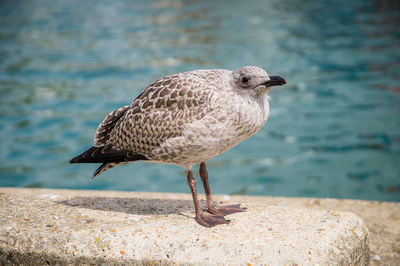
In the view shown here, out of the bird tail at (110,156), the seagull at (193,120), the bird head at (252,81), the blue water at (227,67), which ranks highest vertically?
the bird head at (252,81)

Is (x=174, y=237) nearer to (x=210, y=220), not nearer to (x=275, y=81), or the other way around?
(x=210, y=220)

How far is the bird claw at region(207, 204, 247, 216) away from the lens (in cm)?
520

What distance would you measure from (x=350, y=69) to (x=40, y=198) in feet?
44.7

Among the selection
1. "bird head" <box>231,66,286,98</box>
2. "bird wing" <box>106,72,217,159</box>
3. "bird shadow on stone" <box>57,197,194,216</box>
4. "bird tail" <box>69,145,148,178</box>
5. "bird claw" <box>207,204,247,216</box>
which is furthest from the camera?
"bird shadow on stone" <box>57,197,194,216</box>

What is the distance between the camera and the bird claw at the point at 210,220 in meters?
4.87

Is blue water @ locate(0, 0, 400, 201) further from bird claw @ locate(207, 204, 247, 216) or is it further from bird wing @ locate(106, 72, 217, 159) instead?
bird wing @ locate(106, 72, 217, 159)

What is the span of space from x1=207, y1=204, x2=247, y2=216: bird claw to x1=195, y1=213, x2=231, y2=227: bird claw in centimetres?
15

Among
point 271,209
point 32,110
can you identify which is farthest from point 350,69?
point 271,209

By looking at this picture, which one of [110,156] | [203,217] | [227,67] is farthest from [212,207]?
[227,67]

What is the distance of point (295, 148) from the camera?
12.5 m

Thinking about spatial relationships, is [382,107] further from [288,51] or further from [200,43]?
[200,43]

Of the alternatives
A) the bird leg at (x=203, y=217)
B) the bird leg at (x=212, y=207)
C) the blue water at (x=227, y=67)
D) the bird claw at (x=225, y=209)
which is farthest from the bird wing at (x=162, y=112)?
the blue water at (x=227, y=67)

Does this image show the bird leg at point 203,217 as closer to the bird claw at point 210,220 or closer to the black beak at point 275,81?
the bird claw at point 210,220

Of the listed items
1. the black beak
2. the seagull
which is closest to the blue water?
the seagull
